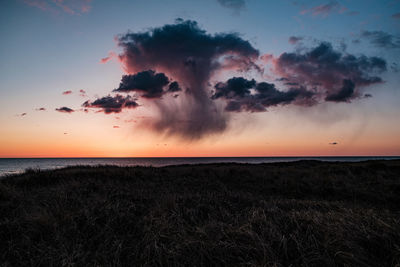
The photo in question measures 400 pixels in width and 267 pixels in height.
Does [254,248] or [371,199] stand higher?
[254,248]

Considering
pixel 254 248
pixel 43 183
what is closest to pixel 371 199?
pixel 254 248

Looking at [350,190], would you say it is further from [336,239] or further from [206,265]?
[206,265]

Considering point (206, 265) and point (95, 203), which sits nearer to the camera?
point (206, 265)

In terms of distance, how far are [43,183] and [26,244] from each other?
9658mm

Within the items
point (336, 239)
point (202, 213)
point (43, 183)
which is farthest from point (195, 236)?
point (43, 183)

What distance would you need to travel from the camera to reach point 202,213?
6.14m

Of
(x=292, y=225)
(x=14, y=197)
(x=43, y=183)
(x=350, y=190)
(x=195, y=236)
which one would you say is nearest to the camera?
(x=195, y=236)

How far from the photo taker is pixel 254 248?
369 cm

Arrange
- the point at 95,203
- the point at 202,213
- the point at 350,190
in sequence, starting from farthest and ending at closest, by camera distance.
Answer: the point at 350,190 → the point at 95,203 → the point at 202,213

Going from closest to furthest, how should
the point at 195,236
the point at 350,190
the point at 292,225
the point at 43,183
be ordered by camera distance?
the point at 195,236, the point at 292,225, the point at 350,190, the point at 43,183

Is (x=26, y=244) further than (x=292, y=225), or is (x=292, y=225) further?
(x=292, y=225)

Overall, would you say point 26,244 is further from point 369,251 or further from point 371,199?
point 371,199

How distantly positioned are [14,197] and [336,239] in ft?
30.8

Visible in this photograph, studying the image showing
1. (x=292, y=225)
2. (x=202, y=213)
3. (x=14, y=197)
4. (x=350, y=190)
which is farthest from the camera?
(x=350, y=190)
